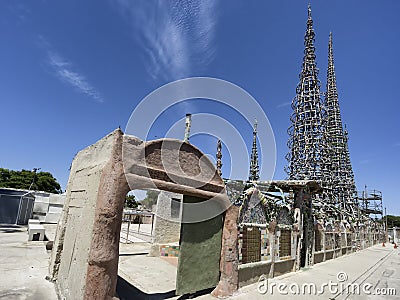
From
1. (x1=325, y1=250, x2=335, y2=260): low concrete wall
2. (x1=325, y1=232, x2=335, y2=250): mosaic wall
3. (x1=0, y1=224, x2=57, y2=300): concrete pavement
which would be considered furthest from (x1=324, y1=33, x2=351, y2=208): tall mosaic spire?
(x1=0, y1=224, x2=57, y2=300): concrete pavement

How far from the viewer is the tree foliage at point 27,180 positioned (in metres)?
36.4

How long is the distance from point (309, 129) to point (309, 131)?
26 cm

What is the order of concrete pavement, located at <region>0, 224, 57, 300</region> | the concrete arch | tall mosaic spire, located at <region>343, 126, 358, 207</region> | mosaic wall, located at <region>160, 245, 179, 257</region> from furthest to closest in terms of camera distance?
1. tall mosaic spire, located at <region>343, 126, 358, 207</region>
2. mosaic wall, located at <region>160, 245, 179, 257</region>
3. concrete pavement, located at <region>0, 224, 57, 300</region>
4. the concrete arch

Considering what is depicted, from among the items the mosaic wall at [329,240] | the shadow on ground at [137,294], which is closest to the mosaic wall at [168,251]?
the shadow on ground at [137,294]

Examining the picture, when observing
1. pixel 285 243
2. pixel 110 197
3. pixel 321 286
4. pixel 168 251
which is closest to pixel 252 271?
pixel 321 286

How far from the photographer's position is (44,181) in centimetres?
3938

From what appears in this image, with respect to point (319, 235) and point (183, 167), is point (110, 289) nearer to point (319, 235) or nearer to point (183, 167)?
point (183, 167)

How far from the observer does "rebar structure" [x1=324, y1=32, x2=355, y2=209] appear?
128 feet

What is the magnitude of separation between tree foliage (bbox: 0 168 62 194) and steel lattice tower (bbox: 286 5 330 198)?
117 ft

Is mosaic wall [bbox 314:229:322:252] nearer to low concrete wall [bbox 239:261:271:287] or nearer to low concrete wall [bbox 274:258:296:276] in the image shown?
low concrete wall [bbox 274:258:296:276]

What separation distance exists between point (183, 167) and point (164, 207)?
6118mm

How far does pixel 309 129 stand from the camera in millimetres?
31125

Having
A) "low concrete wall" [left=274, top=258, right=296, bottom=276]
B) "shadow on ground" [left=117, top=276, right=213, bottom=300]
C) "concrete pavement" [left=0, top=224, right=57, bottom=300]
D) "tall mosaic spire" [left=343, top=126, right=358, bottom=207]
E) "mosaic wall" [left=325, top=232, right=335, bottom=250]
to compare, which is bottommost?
"shadow on ground" [left=117, top=276, right=213, bottom=300]

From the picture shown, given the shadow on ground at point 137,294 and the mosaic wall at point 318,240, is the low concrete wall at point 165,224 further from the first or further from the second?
the mosaic wall at point 318,240
